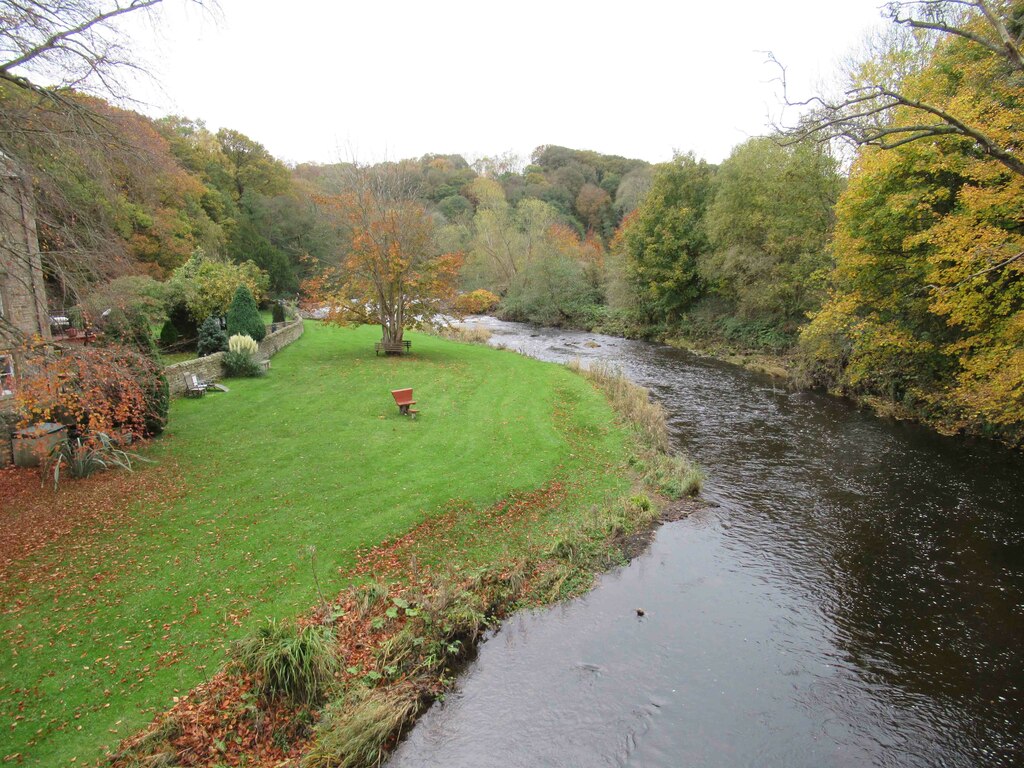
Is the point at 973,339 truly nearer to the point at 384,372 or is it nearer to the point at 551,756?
the point at 551,756

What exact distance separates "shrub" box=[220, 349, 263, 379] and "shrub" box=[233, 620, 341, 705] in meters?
15.5

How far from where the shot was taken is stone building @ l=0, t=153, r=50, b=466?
7.86 m

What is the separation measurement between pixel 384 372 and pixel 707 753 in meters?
19.0

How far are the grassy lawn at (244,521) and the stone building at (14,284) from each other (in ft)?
11.1

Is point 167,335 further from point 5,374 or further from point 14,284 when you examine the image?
point 5,374

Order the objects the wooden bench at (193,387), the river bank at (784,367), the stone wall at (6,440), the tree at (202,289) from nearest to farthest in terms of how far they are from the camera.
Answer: the stone wall at (6,440)
the wooden bench at (193,387)
the river bank at (784,367)
the tree at (202,289)

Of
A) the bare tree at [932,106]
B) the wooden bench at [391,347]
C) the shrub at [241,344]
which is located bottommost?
the wooden bench at [391,347]

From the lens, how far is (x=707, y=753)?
22.1 ft

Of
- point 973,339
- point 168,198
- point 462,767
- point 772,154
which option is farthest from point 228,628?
point 772,154

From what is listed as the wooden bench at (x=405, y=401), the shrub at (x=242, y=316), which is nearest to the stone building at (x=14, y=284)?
the shrub at (x=242, y=316)

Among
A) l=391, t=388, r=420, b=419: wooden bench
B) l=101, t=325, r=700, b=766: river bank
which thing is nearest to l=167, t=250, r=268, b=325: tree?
l=391, t=388, r=420, b=419: wooden bench

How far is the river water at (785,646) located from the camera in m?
6.85

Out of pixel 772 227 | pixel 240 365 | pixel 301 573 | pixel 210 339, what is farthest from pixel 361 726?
pixel 772 227

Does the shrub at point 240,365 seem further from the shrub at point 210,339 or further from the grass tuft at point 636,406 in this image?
the grass tuft at point 636,406
